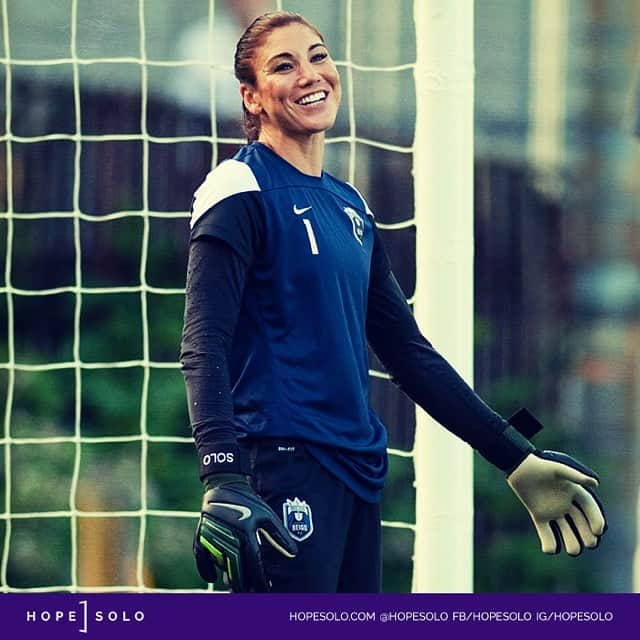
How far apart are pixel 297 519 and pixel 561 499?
0.47m

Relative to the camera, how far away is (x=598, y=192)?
16.6 ft

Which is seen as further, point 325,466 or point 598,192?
point 598,192

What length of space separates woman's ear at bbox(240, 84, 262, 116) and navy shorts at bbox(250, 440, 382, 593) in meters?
0.51

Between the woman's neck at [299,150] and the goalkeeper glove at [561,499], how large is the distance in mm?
550

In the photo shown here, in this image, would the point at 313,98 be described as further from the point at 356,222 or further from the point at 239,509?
the point at 239,509

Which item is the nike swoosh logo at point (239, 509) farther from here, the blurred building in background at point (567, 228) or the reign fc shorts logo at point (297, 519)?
the blurred building in background at point (567, 228)

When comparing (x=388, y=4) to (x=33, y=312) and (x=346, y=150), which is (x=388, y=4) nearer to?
(x=346, y=150)

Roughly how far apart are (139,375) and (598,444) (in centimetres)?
139

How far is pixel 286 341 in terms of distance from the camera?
2236 mm

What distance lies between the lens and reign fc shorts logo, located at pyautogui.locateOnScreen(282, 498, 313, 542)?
86.4 inches

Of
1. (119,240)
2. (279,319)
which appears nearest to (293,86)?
(279,319)

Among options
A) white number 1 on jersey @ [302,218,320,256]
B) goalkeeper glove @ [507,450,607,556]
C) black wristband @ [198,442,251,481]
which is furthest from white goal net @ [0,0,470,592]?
black wristband @ [198,442,251,481]

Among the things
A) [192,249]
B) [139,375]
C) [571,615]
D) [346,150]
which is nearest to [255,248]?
[192,249]

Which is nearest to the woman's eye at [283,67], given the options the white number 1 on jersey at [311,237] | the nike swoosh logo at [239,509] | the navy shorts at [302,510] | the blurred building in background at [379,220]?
the white number 1 on jersey at [311,237]
